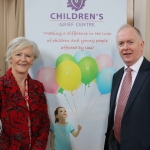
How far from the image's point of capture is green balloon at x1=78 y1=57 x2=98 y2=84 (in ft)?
6.72

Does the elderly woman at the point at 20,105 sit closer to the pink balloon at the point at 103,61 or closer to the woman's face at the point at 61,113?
the woman's face at the point at 61,113

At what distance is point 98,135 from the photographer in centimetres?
207

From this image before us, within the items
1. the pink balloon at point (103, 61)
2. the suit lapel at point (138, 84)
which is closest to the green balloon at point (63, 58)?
the pink balloon at point (103, 61)

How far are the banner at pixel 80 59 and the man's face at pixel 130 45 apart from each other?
1.09 ft

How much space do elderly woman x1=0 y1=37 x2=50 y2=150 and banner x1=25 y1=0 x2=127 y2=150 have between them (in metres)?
0.26

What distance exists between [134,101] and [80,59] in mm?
668

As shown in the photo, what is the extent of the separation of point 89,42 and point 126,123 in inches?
31.9

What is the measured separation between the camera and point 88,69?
6.72 ft

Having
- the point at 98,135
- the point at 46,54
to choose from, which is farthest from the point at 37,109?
the point at 98,135

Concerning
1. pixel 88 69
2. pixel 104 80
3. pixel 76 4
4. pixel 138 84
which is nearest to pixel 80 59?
pixel 88 69

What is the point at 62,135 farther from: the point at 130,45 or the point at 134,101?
the point at 130,45

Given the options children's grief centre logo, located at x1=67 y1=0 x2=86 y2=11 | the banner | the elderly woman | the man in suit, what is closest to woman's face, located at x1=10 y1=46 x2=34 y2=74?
the elderly woman

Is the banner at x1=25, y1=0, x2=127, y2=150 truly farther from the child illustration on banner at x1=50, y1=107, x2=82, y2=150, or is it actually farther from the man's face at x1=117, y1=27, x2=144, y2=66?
the man's face at x1=117, y1=27, x2=144, y2=66

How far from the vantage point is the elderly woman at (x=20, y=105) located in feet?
5.35
